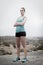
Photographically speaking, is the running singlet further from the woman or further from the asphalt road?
the asphalt road

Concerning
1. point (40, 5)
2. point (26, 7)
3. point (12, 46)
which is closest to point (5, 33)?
point (12, 46)

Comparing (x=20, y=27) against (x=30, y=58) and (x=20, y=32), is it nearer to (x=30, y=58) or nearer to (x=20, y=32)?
(x=20, y=32)

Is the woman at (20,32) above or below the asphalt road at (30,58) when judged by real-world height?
above

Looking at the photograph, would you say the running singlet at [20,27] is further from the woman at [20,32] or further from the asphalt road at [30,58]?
the asphalt road at [30,58]

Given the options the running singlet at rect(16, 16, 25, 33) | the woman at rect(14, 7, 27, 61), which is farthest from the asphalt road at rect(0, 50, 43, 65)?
the running singlet at rect(16, 16, 25, 33)

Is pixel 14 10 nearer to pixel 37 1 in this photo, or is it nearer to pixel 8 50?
pixel 37 1

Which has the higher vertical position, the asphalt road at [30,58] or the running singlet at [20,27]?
the running singlet at [20,27]

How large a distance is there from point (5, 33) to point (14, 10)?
11.8 inches

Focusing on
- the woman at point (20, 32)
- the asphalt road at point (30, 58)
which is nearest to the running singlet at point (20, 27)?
the woman at point (20, 32)

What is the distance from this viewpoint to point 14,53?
67.9 inches

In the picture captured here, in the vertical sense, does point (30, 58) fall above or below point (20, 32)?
below

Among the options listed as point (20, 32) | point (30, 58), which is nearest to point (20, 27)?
point (20, 32)

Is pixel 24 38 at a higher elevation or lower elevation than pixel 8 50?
higher

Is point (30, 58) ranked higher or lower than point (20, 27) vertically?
lower
